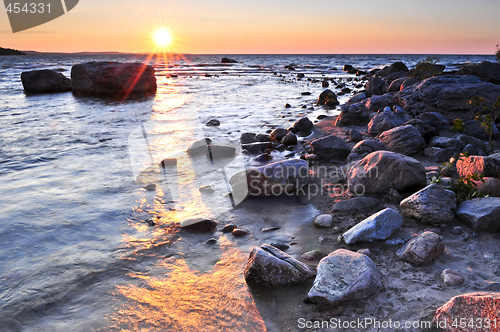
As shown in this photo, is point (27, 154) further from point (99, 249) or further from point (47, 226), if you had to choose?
point (99, 249)

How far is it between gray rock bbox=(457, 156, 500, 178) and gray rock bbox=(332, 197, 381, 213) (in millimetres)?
1185

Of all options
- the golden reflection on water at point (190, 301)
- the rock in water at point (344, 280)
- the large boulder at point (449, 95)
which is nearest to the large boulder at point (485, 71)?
the large boulder at point (449, 95)

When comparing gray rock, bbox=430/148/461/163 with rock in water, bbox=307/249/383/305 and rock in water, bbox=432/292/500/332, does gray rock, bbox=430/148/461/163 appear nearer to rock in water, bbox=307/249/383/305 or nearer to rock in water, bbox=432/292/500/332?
rock in water, bbox=307/249/383/305

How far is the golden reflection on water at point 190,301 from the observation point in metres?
2.23

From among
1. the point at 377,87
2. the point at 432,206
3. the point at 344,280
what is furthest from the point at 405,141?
the point at 377,87

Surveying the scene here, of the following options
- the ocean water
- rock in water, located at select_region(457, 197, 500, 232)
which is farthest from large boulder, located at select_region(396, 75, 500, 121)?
rock in water, located at select_region(457, 197, 500, 232)

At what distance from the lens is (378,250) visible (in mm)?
2855

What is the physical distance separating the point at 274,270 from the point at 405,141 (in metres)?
3.91

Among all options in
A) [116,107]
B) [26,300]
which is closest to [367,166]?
[26,300]

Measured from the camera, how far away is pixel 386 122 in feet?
22.1

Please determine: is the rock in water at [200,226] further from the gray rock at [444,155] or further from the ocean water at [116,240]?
the gray rock at [444,155]

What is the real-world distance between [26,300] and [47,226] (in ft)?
4.32

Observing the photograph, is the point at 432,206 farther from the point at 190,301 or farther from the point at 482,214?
→ the point at 190,301

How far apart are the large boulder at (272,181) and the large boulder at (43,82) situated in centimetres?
1796
